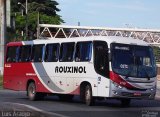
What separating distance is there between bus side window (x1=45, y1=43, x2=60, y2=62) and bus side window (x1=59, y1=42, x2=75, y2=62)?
400mm

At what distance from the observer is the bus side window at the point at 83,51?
22609 mm

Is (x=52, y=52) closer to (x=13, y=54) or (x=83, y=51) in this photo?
(x=83, y=51)

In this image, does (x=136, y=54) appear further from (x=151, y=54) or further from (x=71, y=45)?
(x=71, y=45)

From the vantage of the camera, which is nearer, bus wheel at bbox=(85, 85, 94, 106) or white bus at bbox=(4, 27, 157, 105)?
white bus at bbox=(4, 27, 157, 105)

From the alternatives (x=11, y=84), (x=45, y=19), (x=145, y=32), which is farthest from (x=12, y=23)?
(x=11, y=84)

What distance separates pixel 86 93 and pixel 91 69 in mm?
1045

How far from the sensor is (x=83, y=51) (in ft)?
75.6

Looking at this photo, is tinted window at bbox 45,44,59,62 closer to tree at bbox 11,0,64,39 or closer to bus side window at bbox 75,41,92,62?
bus side window at bbox 75,41,92,62

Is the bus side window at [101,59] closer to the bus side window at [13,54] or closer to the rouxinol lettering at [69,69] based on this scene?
the rouxinol lettering at [69,69]

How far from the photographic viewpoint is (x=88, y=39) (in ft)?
75.0

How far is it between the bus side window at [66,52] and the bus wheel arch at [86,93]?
1.49 m

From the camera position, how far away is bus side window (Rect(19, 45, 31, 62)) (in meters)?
26.9

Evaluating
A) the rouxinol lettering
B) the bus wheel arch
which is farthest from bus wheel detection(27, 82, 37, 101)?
the bus wheel arch

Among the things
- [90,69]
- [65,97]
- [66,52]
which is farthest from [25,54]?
[90,69]
